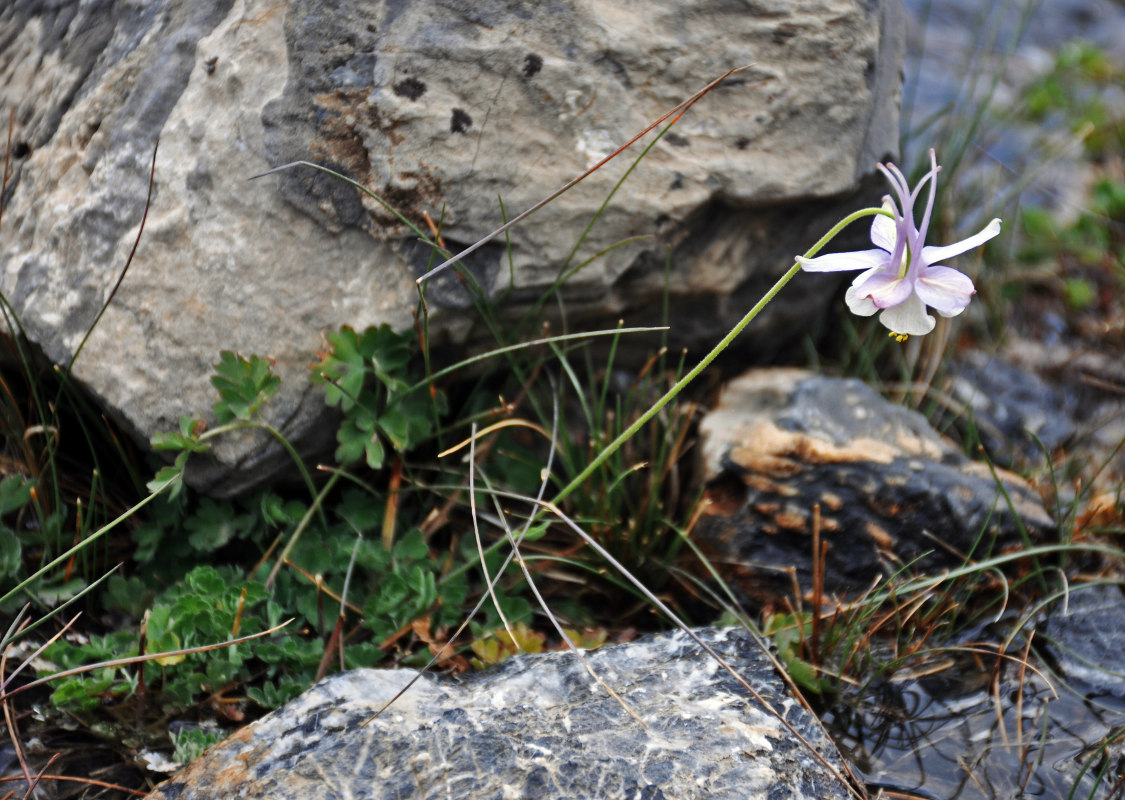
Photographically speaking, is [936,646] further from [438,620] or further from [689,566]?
[438,620]

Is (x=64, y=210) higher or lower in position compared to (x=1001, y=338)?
higher

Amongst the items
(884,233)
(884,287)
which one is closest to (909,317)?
(884,287)

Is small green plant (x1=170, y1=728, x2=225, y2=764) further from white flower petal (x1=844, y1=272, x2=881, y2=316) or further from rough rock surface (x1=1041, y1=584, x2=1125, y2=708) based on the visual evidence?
rough rock surface (x1=1041, y1=584, x2=1125, y2=708)

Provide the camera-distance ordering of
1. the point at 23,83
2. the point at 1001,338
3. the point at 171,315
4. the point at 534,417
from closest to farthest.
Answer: the point at 171,315, the point at 23,83, the point at 534,417, the point at 1001,338

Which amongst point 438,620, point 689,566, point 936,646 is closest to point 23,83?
point 438,620

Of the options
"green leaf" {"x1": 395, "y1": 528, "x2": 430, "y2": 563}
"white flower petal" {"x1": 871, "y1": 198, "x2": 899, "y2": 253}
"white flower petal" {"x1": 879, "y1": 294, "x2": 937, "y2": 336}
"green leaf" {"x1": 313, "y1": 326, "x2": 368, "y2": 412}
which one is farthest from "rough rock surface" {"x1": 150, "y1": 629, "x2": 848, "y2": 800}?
"white flower petal" {"x1": 871, "y1": 198, "x2": 899, "y2": 253}

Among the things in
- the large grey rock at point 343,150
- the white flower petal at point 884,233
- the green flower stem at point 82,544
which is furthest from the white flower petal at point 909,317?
the green flower stem at point 82,544

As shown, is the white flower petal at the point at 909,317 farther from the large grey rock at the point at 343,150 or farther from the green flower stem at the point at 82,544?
the green flower stem at the point at 82,544
